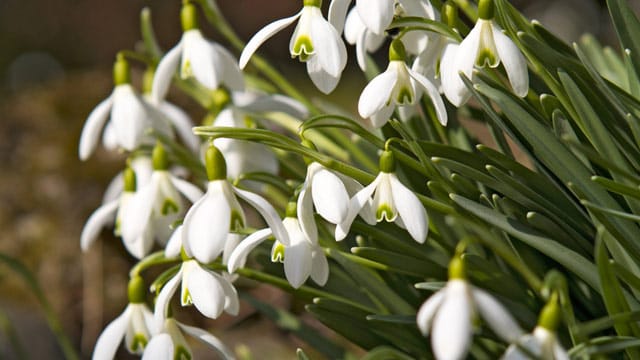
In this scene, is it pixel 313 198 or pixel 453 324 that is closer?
pixel 453 324

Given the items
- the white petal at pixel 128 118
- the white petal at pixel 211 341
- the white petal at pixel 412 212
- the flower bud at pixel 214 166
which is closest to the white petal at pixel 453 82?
the white petal at pixel 412 212

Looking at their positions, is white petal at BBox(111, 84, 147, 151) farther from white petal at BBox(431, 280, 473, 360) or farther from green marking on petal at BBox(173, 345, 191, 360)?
white petal at BBox(431, 280, 473, 360)

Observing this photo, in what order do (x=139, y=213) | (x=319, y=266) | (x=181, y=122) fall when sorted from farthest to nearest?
(x=181, y=122) < (x=139, y=213) < (x=319, y=266)

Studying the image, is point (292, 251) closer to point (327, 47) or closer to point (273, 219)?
point (273, 219)

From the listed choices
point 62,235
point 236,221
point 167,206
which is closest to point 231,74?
point 167,206

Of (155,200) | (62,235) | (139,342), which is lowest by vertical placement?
(62,235)

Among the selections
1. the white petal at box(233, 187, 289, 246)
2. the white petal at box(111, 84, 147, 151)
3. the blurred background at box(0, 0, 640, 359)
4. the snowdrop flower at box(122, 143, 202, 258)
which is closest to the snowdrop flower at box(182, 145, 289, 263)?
the white petal at box(233, 187, 289, 246)
